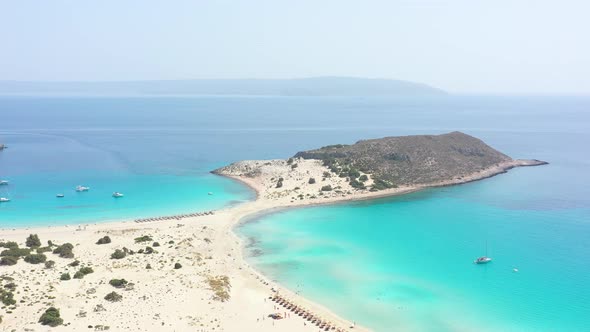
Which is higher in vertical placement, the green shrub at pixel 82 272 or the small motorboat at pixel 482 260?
the green shrub at pixel 82 272

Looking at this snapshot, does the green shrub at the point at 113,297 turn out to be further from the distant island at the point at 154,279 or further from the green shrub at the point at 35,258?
the green shrub at the point at 35,258

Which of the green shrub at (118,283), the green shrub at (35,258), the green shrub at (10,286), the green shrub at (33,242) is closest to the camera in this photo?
the green shrub at (10,286)

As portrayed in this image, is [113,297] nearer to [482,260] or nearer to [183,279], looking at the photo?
[183,279]

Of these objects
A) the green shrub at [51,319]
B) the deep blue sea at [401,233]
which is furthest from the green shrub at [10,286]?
the deep blue sea at [401,233]

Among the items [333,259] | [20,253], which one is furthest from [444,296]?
[20,253]

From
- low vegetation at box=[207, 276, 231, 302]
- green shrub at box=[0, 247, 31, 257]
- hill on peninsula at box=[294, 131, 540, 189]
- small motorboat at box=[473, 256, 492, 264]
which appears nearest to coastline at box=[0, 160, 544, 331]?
low vegetation at box=[207, 276, 231, 302]

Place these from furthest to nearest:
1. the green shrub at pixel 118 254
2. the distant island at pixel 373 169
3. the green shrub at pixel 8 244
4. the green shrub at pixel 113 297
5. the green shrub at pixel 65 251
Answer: the distant island at pixel 373 169
the green shrub at pixel 8 244
the green shrub at pixel 118 254
the green shrub at pixel 65 251
the green shrub at pixel 113 297
